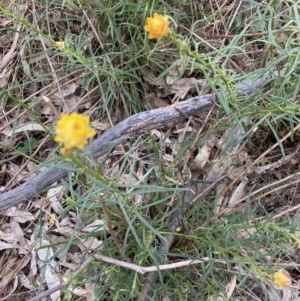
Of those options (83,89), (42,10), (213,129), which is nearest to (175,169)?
(213,129)

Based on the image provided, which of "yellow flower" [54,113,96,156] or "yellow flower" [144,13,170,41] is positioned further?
"yellow flower" [144,13,170,41]

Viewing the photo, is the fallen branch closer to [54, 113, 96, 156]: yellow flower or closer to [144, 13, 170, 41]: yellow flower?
[144, 13, 170, 41]: yellow flower

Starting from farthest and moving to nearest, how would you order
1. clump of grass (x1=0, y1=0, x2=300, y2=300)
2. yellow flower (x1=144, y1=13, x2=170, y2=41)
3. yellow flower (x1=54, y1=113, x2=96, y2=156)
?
1. clump of grass (x1=0, y1=0, x2=300, y2=300)
2. yellow flower (x1=144, y1=13, x2=170, y2=41)
3. yellow flower (x1=54, y1=113, x2=96, y2=156)

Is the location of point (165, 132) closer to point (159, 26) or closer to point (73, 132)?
point (159, 26)

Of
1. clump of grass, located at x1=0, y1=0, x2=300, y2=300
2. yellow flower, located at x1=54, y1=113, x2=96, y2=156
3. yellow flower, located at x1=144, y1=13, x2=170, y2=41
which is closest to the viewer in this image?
yellow flower, located at x1=54, y1=113, x2=96, y2=156

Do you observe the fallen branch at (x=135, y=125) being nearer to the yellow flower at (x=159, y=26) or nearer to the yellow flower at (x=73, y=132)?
the yellow flower at (x=159, y=26)

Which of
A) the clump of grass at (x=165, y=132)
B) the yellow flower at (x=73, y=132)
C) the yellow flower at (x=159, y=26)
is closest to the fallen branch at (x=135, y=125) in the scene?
the clump of grass at (x=165, y=132)

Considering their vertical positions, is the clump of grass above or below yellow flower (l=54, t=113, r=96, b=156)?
below

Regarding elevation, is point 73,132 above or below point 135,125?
above

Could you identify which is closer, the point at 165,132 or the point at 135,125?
the point at 135,125

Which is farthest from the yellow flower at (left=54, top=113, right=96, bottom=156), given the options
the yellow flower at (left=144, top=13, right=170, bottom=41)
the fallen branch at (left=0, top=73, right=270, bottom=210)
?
the fallen branch at (left=0, top=73, right=270, bottom=210)

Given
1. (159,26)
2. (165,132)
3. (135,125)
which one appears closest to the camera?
(159,26)

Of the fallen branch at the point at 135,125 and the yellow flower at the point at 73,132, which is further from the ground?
the yellow flower at the point at 73,132

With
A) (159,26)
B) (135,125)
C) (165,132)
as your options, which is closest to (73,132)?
(159,26)
